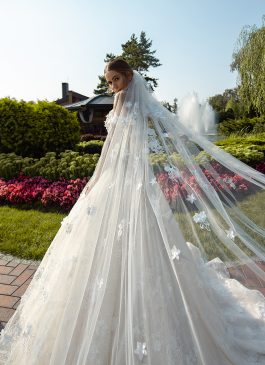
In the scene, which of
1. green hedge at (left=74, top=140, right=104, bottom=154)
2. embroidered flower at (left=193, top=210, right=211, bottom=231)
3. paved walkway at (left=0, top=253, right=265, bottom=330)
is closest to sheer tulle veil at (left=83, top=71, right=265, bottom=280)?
embroidered flower at (left=193, top=210, right=211, bottom=231)

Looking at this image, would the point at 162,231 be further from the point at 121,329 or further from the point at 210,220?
the point at 121,329

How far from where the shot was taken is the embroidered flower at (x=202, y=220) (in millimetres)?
2359

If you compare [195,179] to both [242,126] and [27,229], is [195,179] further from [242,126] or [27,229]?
[242,126]

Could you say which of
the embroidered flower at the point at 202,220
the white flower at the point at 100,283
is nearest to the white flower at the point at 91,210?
the white flower at the point at 100,283

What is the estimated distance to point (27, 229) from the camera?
17.1 feet

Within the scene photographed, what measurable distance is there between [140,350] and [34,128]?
30.3ft

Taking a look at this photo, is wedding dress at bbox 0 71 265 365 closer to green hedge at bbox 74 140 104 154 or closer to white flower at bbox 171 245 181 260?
white flower at bbox 171 245 181 260

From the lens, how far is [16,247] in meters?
4.48

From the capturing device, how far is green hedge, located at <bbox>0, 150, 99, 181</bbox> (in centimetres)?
753

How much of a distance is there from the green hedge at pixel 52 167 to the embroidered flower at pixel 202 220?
5.23 meters

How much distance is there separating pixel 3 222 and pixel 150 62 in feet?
117

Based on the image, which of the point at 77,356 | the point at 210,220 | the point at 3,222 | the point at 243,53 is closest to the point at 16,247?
the point at 3,222

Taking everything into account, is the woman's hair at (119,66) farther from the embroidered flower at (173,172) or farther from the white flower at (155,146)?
the embroidered flower at (173,172)

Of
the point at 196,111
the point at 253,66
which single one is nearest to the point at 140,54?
the point at 196,111
